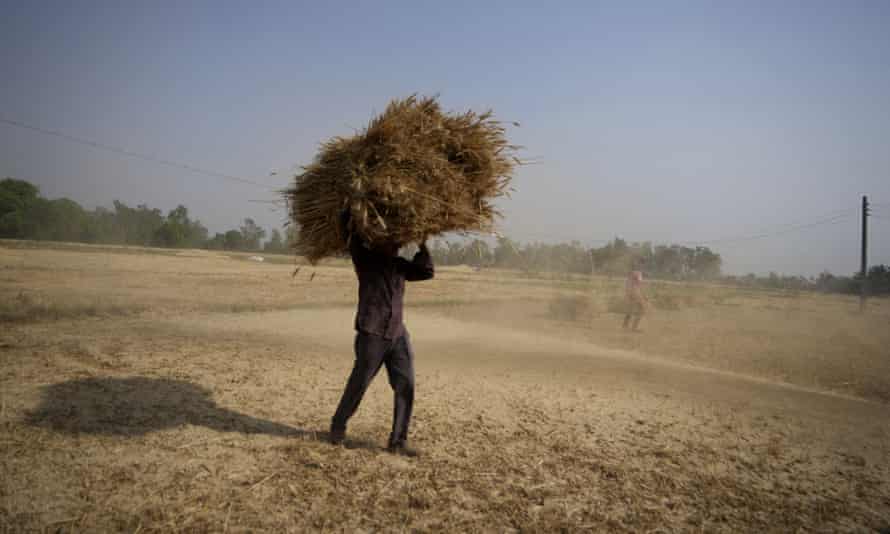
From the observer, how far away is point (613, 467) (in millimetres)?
4117

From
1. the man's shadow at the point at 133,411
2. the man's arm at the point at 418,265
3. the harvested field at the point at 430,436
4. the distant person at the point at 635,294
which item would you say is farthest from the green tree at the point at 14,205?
the man's arm at the point at 418,265

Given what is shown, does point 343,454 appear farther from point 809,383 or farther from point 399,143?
point 809,383

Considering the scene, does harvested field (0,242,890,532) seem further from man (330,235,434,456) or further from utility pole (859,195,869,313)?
utility pole (859,195,869,313)

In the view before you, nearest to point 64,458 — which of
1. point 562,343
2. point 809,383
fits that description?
point 562,343

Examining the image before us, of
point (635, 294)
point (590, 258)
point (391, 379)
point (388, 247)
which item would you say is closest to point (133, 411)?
point (391, 379)

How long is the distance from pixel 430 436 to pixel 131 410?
3.15 m

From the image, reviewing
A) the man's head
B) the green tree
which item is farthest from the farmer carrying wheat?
the green tree

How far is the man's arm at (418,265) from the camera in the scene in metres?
4.13

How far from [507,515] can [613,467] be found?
1.38 metres

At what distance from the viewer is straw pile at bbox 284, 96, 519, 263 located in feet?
12.3

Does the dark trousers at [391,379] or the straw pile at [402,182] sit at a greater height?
the straw pile at [402,182]

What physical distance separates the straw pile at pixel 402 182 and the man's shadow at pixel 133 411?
72.9 inches

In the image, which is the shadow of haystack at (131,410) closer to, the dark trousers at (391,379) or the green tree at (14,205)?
the dark trousers at (391,379)

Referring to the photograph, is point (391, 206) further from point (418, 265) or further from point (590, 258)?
point (590, 258)
